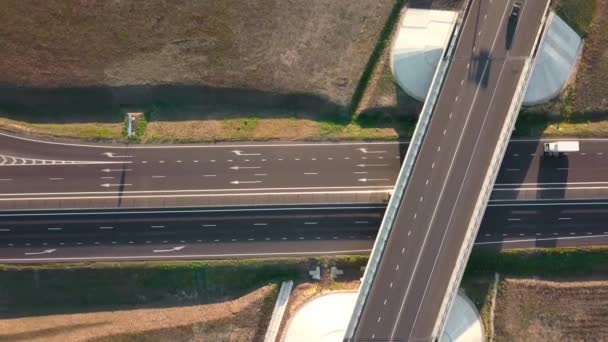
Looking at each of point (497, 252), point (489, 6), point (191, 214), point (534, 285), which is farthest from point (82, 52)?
point (534, 285)

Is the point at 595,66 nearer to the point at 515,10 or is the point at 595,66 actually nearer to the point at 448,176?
the point at 515,10

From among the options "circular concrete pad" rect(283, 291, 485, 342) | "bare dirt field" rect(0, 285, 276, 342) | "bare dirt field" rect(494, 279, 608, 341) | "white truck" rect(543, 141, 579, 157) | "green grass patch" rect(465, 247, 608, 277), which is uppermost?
"white truck" rect(543, 141, 579, 157)

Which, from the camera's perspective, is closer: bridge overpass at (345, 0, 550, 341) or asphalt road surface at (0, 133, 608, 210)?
bridge overpass at (345, 0, 550, 341)

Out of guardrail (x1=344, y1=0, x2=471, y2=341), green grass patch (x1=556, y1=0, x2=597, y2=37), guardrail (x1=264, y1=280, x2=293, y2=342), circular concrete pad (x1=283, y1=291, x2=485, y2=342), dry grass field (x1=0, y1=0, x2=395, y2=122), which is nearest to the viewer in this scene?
guardrail (x1=344, y1=0, x2=471, y2=341)

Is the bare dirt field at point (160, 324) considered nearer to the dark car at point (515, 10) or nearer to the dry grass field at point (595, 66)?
the dark car at point (515, 10)

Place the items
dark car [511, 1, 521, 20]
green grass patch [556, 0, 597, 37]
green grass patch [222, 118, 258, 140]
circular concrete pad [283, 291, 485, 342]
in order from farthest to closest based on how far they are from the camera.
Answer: green grass patch [556, 0, 597, 37], green grass patch [222, 118, 258, 140], dark car [511, 1, 521, 20], circular concrete pad [283, 291, 485, 342]

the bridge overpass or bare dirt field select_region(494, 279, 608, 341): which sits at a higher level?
the bridge overpass

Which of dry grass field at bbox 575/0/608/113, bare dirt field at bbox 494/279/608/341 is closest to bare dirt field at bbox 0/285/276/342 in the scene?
bare dirt field at bbox 494/279/608/341

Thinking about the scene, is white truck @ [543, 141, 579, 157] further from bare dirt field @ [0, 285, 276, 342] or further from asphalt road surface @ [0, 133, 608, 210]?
bare dirt field @ [0, 285, 276, 342]
